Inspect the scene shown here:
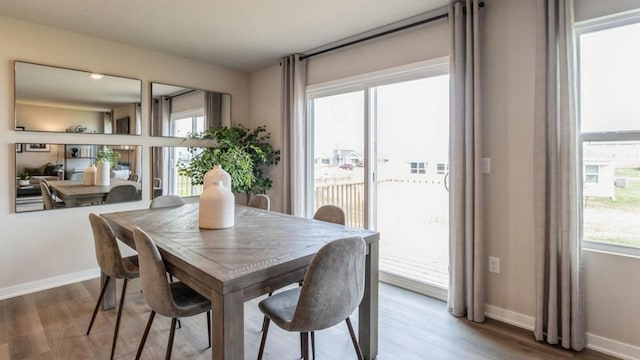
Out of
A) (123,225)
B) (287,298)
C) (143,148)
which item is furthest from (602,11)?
(143,148)

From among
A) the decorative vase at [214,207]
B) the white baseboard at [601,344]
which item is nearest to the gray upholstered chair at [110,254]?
the decorative vase at [214,207]

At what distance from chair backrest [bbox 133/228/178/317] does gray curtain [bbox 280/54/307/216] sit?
7.96 ft

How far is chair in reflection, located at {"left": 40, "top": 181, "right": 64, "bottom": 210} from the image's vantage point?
315 centimetres

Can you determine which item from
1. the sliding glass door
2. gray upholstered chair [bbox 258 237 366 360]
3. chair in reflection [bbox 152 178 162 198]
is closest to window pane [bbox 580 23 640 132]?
the sliding glass door

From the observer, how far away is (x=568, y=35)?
213 centimetres

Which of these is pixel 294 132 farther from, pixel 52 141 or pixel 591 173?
pixel 591 173

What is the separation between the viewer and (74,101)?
129 inches

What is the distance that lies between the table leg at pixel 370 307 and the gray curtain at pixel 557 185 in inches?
45.9

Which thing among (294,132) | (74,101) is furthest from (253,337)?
(74,101)

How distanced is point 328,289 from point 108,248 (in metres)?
1.50

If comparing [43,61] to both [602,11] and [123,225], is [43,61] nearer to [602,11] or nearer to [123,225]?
[123,225]

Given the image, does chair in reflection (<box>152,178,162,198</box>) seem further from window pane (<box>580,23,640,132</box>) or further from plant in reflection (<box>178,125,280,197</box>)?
window pane (<box>580,23,640,132</box>)

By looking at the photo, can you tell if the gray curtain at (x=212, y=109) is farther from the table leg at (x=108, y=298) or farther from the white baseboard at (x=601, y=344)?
the white baseboard at (x=601, y=344)

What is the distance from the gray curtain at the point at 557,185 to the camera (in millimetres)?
2143
